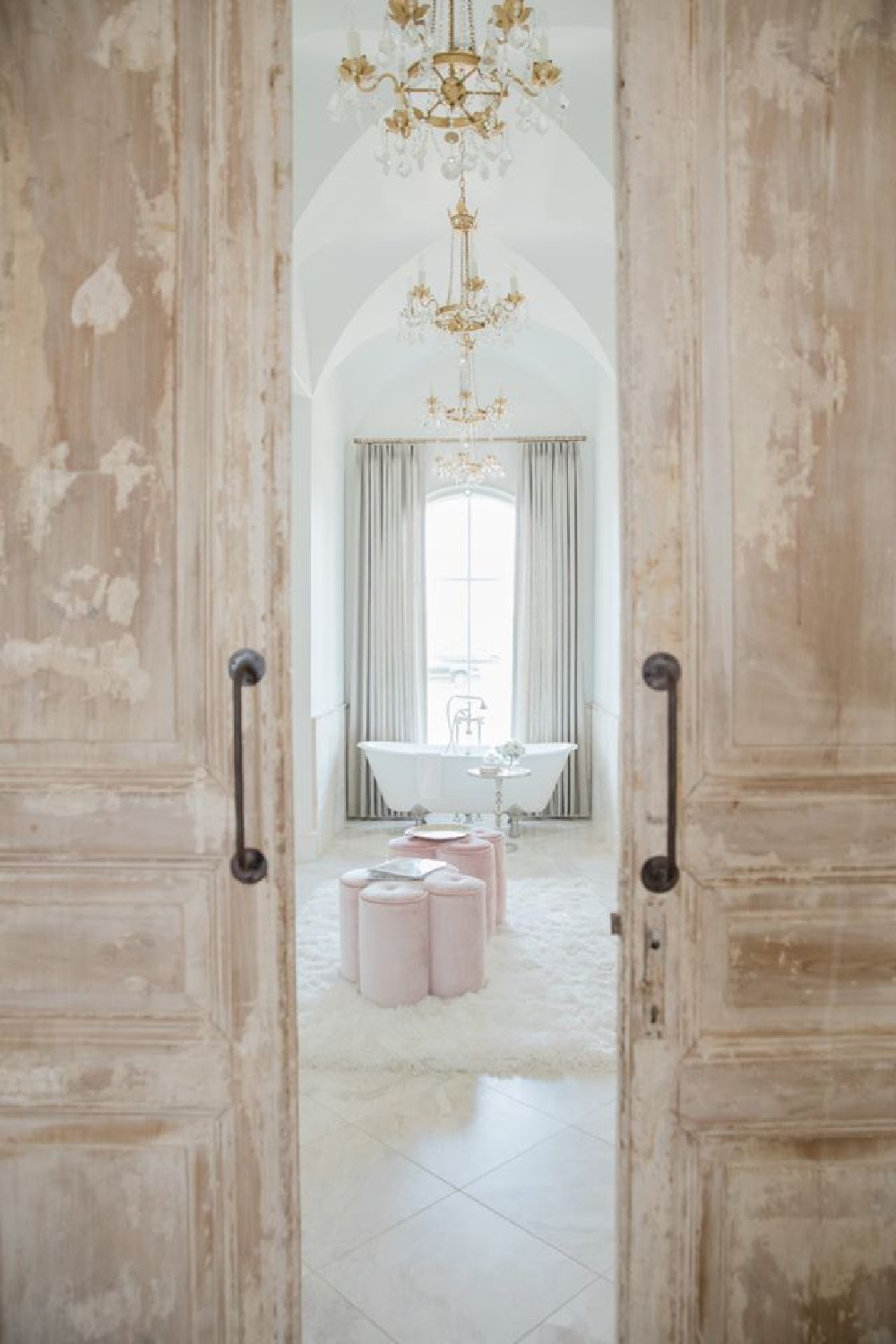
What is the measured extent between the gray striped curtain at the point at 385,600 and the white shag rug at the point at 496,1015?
3.41 m

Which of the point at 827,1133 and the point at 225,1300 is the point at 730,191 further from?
the point at 225,1300

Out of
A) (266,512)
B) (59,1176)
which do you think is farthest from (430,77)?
(59,1176)

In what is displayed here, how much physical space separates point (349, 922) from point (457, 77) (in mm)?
3475

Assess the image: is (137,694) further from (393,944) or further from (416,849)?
(416,849)

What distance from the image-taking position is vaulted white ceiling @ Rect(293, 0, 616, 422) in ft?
13.4

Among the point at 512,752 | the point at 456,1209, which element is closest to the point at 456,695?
the point at 512,752

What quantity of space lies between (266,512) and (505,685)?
6.95 m

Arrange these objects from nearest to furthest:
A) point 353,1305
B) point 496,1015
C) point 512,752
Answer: point 353,1305
point 496,1015
point 512,752

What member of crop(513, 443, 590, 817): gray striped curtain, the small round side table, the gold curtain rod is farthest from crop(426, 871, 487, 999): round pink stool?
the gold curtain rod

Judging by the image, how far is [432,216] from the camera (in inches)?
218

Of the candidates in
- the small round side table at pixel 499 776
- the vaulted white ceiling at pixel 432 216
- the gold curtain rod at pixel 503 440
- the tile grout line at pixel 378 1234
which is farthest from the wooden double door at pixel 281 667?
the gold curtain rod at pixel 503 440

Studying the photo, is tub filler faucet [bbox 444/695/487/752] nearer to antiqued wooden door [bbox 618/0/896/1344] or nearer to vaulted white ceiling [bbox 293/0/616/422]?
vaulted white ceiling [bbox 293/0/616/422]

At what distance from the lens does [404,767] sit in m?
7.38

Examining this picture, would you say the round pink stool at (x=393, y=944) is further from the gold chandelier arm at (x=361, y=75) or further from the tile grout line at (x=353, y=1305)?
the gold chandelier arm at (x=361, y=75)
